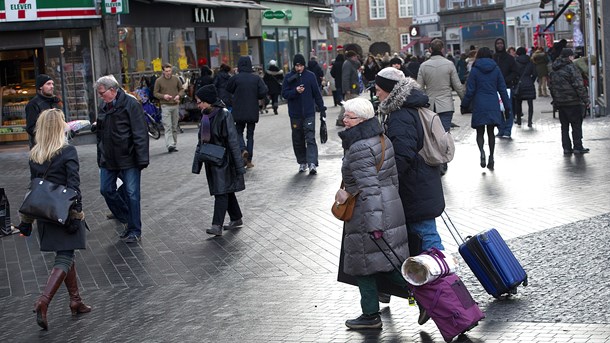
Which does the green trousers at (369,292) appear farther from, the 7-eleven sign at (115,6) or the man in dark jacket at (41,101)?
the 7-eleven sign at (115,6)

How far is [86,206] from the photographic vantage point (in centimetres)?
1560

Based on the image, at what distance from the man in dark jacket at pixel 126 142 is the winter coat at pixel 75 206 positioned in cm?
323

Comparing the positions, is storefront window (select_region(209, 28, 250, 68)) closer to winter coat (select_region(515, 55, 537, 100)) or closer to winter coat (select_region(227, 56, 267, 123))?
winter coat (select_region(515, 55, 537, 100))

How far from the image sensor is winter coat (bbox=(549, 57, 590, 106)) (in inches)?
691

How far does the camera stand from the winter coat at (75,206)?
29.3 feet

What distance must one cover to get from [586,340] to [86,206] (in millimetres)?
9702

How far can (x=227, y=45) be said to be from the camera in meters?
39.8

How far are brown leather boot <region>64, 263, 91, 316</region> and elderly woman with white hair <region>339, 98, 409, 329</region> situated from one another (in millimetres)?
2299

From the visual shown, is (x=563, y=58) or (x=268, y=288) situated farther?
(x=563, y=58)

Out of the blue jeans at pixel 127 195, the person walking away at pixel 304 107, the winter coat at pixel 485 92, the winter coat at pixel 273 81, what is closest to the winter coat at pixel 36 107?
the blue jeans at pixel 127 195

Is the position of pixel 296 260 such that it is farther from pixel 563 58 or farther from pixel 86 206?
pixel 563 58

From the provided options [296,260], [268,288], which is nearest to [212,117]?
[296,260]

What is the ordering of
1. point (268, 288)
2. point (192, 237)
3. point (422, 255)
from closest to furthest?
point (422, 255) < point (268, 288) < point (192, 237)


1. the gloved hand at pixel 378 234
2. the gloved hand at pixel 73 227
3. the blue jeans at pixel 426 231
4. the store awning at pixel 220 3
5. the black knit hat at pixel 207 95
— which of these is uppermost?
the store awning at pixel 220 3
